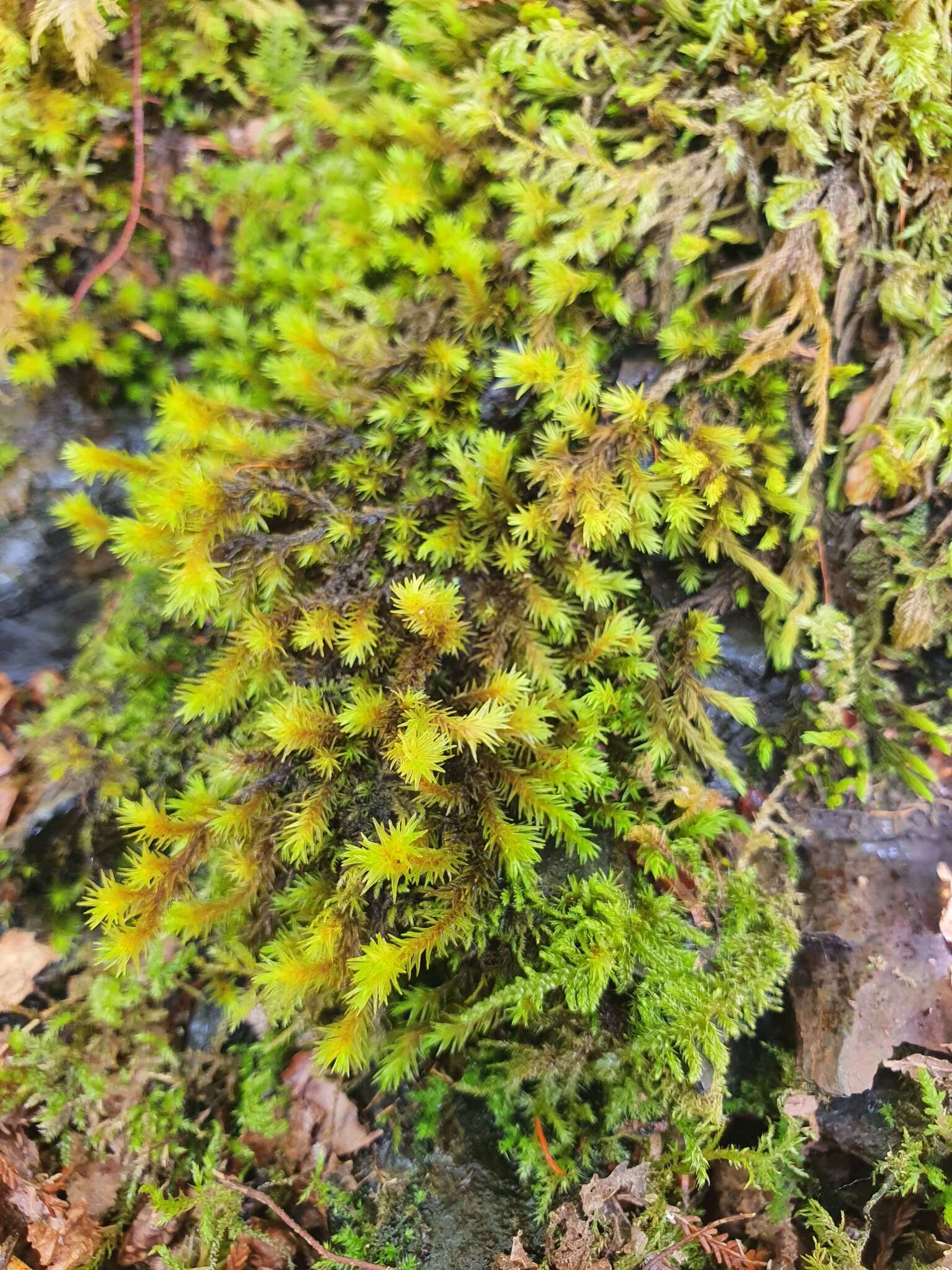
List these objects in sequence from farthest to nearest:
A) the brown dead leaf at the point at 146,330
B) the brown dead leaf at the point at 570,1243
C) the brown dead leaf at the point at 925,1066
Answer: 1. the brown dead leaf at the point at 146,330
2. the brown dead leaf at the point at 925,1066
3. the brown dead leaf at the point at 570,1243

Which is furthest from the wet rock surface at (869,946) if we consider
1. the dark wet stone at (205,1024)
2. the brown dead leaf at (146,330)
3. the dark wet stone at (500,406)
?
the brown dead leaf at (146,330)

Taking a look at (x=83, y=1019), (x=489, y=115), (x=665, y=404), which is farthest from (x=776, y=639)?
(x=83, y=1019)

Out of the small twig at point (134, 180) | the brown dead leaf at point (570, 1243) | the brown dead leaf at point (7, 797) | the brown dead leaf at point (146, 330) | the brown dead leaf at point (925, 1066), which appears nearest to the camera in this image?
the brown dead leaf at point (570, 1243)

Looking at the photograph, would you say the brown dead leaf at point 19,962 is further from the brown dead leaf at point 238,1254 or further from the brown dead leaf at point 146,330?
the brown dead leaf at point 146,330

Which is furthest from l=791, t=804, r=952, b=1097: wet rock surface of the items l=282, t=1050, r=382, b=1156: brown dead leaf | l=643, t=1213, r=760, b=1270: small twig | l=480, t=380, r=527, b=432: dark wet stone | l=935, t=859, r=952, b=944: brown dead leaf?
l=480, t=380, r=527, b=432: dark wet stone

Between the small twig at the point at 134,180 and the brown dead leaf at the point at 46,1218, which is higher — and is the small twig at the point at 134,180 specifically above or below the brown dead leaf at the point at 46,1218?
above

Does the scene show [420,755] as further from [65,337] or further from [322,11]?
[322,11]
